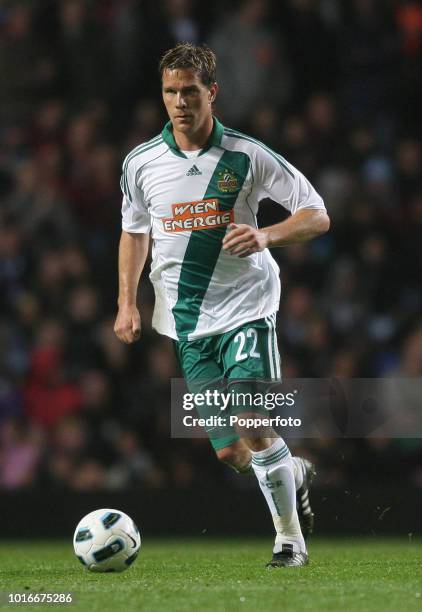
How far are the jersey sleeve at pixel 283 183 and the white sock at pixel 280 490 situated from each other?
112 cm

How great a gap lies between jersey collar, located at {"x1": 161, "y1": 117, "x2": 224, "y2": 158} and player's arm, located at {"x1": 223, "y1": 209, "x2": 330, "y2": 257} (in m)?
0.53

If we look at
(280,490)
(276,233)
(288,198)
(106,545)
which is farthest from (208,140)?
(106,545)

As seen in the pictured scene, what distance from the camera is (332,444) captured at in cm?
901

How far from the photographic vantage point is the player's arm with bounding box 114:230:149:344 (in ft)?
20.5

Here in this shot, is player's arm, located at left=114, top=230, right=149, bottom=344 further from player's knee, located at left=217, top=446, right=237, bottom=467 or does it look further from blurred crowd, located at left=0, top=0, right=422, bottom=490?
blurred crowd, located at left=0, top=0, right=422, bottom=490

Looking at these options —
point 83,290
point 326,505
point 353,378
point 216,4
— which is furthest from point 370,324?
point 216,4

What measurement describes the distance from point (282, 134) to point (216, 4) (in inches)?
58.9

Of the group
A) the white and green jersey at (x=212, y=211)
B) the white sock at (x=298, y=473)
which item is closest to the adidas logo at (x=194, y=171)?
the white and green jersey at (x=212, y=211)

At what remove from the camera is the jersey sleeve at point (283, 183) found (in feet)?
19.8

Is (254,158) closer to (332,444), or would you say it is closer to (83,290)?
(332,444)

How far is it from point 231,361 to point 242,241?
0.73 metres

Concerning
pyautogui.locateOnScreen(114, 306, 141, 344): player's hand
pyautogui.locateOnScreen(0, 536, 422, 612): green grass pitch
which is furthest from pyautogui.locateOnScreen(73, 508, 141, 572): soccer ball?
pyautogui.locateOnScreen(114, 306, 141, 344): player's hand

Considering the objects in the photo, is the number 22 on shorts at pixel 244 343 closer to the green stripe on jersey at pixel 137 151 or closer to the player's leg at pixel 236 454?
the player's leg at pixel 236 454

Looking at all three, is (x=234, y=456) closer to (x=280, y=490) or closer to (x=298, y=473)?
(x=280, y=490)
